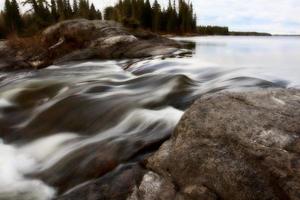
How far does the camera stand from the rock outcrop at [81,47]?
16500 millimetres

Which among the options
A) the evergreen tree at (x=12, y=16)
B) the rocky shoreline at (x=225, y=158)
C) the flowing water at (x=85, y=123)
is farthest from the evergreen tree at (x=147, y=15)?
the rocky shoreline at (x=225, y=158)

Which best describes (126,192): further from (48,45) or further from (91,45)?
(48,45)

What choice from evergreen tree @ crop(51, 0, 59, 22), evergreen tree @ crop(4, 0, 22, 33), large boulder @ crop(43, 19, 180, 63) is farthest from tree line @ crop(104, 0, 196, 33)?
large boulder @ crop(43, 19, 180, 63)

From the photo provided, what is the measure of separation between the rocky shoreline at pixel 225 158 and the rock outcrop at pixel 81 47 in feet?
39.9

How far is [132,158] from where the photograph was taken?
190 inches

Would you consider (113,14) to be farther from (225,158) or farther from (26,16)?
(225,158)

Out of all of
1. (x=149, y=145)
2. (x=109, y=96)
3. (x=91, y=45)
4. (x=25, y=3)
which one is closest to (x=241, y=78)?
(x=109, y=96)

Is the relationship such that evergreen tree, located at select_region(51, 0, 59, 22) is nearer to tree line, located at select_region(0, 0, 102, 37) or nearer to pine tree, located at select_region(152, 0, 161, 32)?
tree line, located at select_region(0, 0, 102, 37)

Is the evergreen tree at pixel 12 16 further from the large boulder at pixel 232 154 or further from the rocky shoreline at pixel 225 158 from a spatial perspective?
the large boulder at pixel 232 154

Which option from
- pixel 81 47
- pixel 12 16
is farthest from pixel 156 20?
pixel 81 47

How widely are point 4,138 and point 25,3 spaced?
45.3 m

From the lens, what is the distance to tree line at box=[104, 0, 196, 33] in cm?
7200

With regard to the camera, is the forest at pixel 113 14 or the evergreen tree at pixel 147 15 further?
the evergreen tree at pixel 147 15

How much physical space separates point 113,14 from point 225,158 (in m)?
69.1
